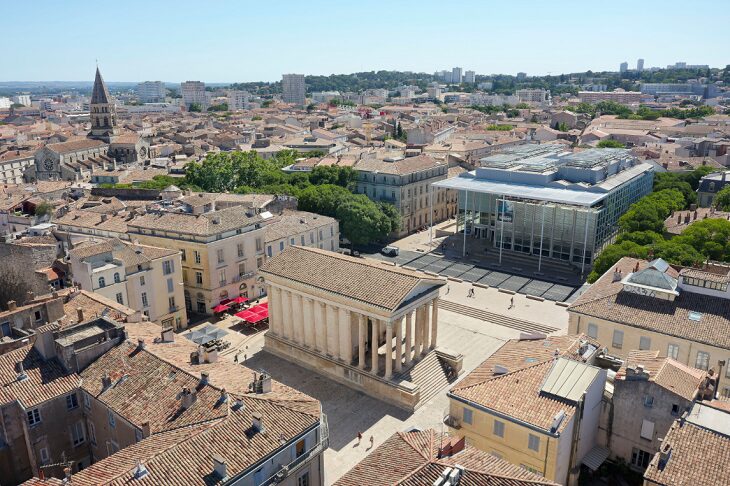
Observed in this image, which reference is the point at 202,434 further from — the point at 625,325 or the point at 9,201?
the point at 9,201

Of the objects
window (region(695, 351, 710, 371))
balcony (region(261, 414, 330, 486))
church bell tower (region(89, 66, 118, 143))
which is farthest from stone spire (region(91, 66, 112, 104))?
window (region(695, 351, 710, 371))

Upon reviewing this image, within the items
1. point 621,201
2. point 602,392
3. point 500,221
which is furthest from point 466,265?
point 602,392

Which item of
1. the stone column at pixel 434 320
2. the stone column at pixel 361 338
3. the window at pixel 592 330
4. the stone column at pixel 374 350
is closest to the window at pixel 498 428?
the stone column at pixel 374 350

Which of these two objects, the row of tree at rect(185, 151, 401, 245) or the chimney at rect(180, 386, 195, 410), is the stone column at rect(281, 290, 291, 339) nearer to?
the chimney at rect(180, 386, 195, 410)

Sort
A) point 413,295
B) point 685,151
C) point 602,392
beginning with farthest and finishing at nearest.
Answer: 1. point 685,151
2. point 413,295
3. point 602,392

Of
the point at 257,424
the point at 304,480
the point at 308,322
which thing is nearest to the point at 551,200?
the point at 308,322

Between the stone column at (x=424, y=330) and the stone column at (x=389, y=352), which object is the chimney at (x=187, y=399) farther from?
the stone column at (x=424, y=330)
